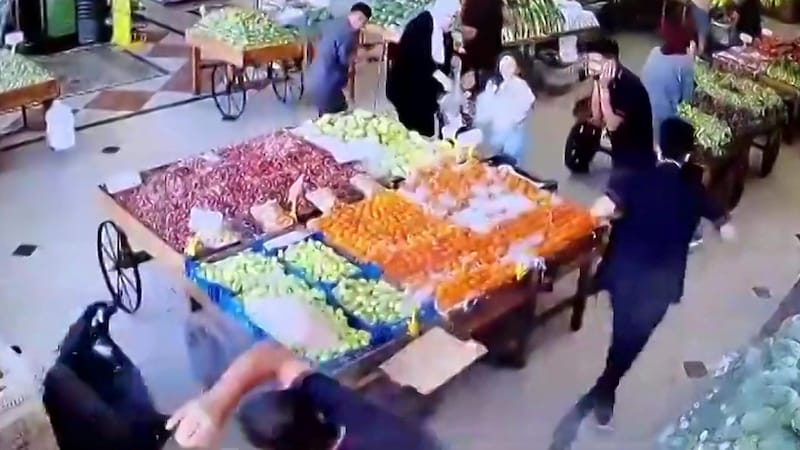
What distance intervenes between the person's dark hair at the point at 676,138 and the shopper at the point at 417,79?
131cm

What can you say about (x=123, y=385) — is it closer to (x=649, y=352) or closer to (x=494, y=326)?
(x=494, y=326)

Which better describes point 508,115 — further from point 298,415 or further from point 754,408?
point 298,415

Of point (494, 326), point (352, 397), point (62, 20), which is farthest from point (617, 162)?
point (62, 20)

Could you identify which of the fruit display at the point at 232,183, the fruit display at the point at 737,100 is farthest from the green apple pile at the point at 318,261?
the fruit display at the point at 737,100

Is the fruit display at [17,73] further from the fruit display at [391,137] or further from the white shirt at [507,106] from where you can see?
the white shirt at [507,106]

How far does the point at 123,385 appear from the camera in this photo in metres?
3.80

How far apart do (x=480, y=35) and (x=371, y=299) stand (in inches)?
128

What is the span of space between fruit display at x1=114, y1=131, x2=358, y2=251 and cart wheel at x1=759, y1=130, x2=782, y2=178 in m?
3.02

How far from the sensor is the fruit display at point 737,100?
22.2ft

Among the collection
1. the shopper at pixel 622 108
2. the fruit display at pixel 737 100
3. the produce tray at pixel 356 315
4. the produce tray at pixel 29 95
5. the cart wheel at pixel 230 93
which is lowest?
the cart wheel at pixel 230 93

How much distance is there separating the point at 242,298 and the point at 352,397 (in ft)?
3.90

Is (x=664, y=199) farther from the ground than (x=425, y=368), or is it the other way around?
(x=664, y=199)

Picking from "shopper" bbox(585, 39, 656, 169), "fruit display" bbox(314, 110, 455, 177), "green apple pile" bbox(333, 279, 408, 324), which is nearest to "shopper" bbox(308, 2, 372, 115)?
"fruit display" bbox(314, 110, 455, 177)

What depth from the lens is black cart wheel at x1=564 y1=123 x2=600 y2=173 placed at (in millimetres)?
6855
